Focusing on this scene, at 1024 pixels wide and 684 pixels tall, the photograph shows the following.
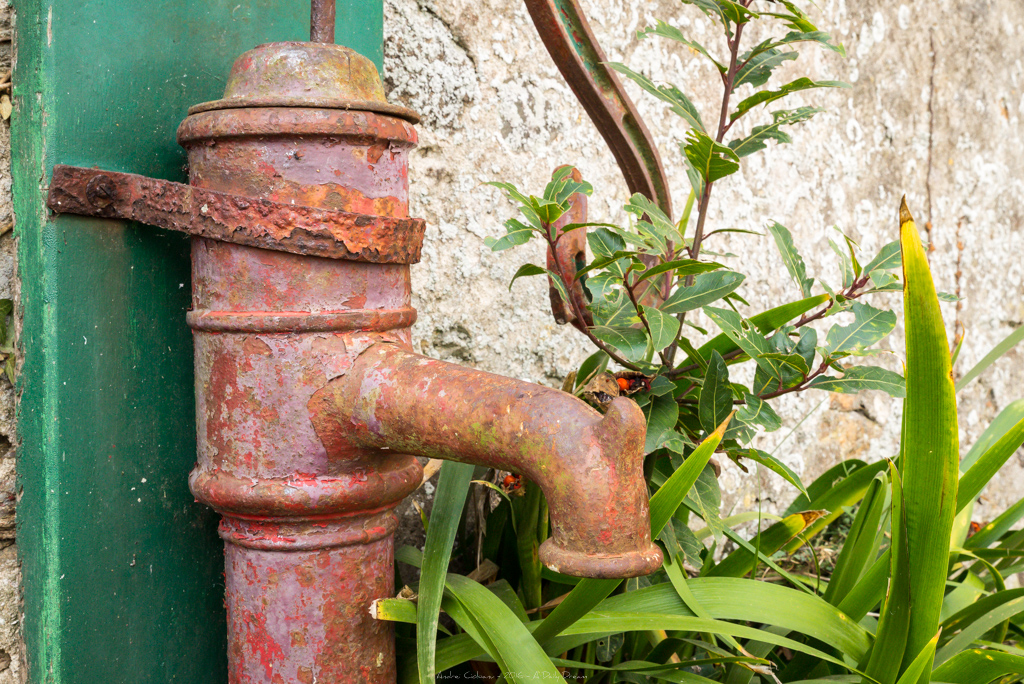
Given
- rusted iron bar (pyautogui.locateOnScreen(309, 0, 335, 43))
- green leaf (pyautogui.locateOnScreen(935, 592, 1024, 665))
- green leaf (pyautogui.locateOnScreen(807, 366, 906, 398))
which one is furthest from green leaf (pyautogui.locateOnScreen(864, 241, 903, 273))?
rusted iron bar (pyautogui.locateOnScreen(309, 0, 335, 43))

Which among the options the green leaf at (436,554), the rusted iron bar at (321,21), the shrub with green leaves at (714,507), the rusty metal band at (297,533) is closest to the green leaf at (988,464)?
the shrub with green leaves at (714,507)

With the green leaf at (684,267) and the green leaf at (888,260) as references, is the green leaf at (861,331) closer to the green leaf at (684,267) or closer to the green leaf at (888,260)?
the green leaf at (888,260)

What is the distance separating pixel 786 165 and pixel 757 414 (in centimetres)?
99

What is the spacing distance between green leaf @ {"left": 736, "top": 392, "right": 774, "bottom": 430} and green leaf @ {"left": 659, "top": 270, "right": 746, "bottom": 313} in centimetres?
12

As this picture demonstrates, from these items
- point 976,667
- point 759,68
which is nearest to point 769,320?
point 759,68

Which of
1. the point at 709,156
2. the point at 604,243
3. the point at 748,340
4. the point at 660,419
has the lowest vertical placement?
the point at 660,419

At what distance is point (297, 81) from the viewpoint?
72 cm

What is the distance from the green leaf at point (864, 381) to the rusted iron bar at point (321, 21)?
65 cm

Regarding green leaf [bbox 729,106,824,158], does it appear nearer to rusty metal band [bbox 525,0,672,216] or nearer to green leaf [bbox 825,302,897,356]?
rusty metal band [bbox 525,0,672,216]

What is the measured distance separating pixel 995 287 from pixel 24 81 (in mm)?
2436

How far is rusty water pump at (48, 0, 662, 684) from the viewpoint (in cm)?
70

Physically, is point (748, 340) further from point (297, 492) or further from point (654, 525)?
point (297, 492)

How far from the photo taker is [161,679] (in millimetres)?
829

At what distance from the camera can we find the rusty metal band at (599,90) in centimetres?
91
